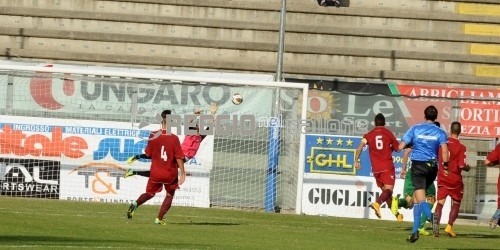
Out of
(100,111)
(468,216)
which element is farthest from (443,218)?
(100,111)

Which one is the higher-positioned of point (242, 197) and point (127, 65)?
point (127, 65)

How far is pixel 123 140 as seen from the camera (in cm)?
2697

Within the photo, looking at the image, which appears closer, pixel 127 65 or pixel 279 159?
pixel 279 159

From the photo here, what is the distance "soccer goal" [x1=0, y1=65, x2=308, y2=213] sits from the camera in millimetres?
26625

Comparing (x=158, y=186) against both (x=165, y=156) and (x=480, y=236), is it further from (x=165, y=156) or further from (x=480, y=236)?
(x=480, y=236)

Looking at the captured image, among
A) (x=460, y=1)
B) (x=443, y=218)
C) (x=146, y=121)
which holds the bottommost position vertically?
(x=443, y=218)

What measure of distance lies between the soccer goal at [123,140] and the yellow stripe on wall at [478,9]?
30.9 feet

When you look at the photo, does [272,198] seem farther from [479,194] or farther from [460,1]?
[460,1]

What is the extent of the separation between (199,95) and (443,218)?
Result: 19.2 ft

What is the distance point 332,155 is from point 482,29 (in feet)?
31.7

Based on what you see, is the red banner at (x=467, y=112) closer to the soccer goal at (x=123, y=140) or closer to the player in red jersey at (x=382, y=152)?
the soccer goal at (x=123, y=140)

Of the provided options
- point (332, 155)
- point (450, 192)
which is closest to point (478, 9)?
point (332, 155)

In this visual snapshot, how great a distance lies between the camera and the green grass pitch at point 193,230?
15.6m

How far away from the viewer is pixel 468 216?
88.1ft
